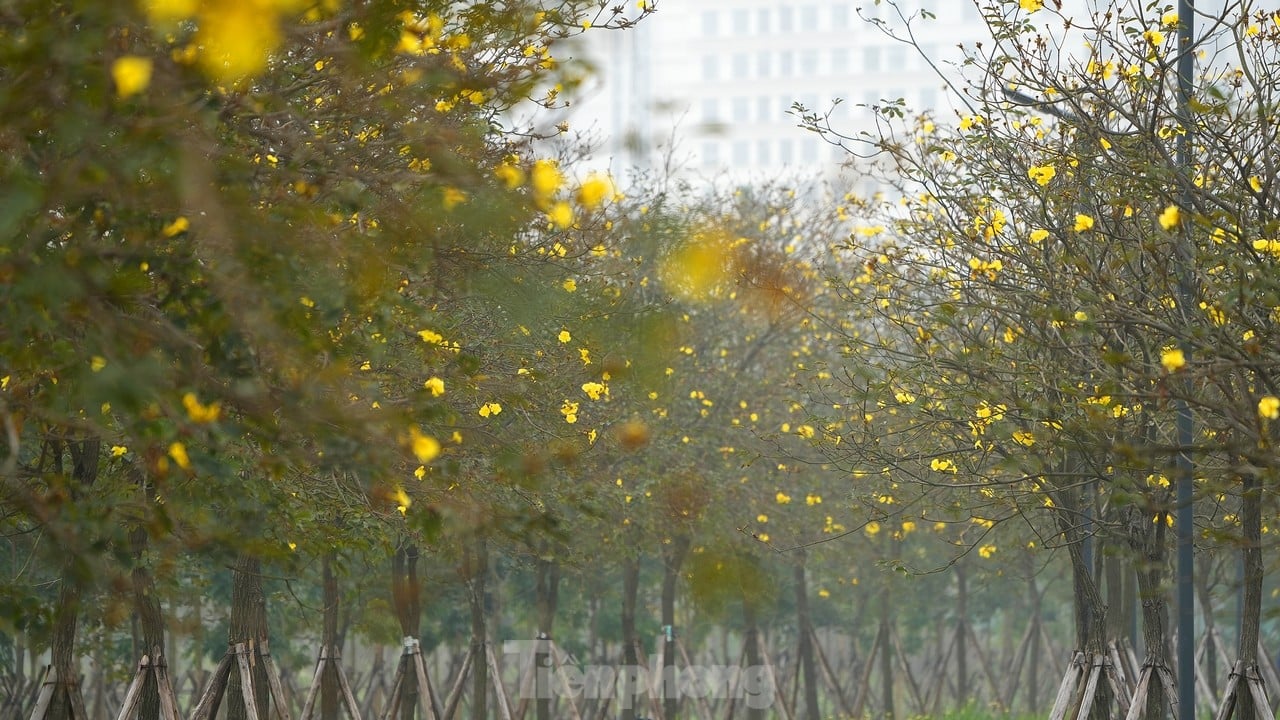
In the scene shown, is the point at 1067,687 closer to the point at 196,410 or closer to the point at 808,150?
the point at 196,410

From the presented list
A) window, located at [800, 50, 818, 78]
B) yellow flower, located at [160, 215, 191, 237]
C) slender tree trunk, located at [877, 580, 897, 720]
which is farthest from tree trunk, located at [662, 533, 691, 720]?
window, located at [800, 50, 818, 78]

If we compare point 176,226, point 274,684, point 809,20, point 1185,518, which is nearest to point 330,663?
point 274,684

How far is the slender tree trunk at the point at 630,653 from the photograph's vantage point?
2181cm

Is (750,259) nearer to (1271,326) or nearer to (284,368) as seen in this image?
(1271,326)

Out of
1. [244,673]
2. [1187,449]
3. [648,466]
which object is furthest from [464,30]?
[648,466]

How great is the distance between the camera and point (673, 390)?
1912cm

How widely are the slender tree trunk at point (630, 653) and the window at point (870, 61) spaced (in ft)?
290

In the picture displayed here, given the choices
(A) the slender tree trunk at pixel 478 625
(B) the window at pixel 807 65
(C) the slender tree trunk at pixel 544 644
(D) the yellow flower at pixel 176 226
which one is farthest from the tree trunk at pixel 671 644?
(B) the window at pixel 807 65

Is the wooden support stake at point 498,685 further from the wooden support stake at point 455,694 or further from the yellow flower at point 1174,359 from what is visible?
the yellow flower at point 1174,359

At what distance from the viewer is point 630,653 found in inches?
867

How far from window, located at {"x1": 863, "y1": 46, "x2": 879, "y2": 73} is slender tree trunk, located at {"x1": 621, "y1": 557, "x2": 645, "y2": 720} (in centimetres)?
8825

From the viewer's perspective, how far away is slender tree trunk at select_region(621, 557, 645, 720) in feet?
71.6

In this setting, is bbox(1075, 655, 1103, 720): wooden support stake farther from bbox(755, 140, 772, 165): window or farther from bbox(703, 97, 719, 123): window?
bbox(703, 97, 719, 123): window

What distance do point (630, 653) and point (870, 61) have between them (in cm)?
8968
